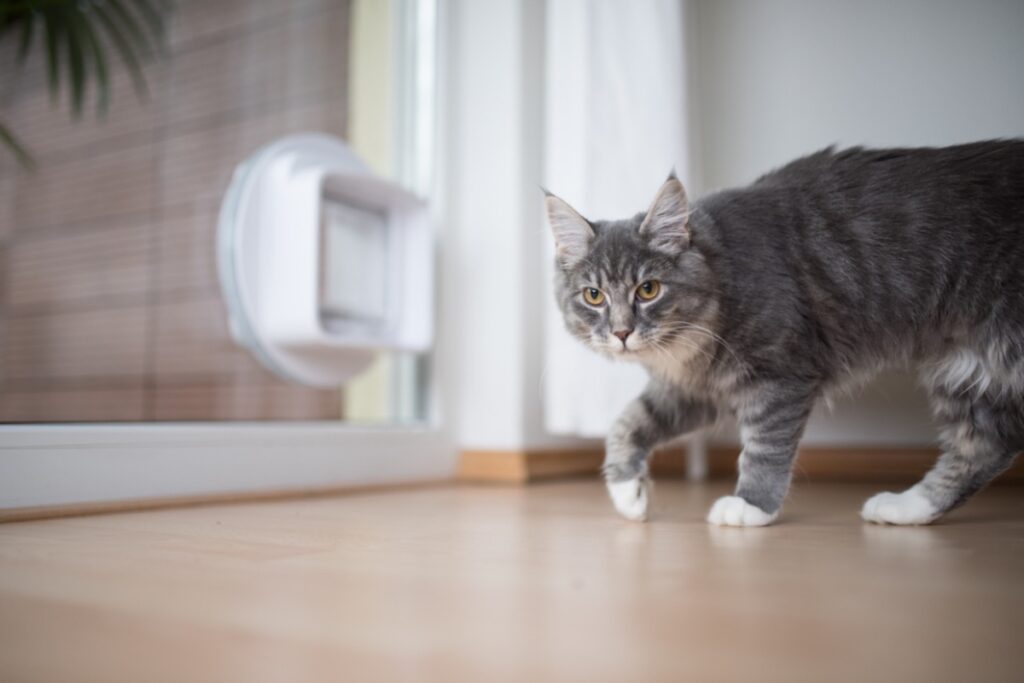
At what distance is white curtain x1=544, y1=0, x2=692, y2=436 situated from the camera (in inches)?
80.8

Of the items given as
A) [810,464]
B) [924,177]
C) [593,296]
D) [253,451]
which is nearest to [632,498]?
[593,296]

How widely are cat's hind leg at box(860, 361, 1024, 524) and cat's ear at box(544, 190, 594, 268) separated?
2.28ft

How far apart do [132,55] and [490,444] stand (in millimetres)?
1357

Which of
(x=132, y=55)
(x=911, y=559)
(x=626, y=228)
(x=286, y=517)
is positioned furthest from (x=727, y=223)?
(x=132, y=55)

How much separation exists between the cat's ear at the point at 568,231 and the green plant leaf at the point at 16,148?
964mm

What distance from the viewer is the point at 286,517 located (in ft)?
4.95

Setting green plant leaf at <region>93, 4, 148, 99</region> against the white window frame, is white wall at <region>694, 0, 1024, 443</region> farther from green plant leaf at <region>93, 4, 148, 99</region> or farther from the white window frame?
green plant leaf at <region>93, 4, 148, 99</region>

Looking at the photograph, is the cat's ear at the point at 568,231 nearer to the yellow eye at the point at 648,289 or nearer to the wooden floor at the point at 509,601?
the yellow eye at the point at 648,289

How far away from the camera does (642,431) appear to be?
1.57m

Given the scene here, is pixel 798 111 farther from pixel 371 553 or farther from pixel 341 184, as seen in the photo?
pixel 371 553

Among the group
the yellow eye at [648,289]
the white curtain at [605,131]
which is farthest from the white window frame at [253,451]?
the yellow eye at [648,289]

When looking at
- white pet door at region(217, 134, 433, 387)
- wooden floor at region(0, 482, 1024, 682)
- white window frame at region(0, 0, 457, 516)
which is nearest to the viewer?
wooden floor at region(0, 482, 1024, 682)

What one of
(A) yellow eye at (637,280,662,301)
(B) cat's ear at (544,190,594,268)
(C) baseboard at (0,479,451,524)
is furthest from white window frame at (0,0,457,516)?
(A) yellow eye at (637,280,662,301)

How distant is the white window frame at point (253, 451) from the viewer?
148 centimetres
